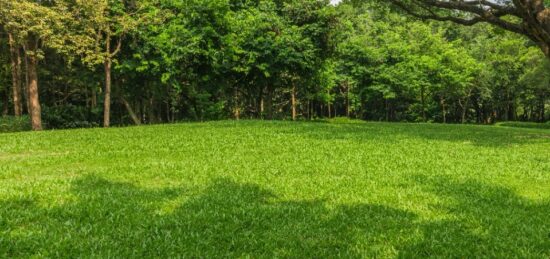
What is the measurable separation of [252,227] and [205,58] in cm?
2992

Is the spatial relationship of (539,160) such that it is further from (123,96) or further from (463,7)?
(123,96)

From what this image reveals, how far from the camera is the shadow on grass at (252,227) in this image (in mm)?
6801

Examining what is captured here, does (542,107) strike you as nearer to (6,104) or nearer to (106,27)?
(106,27)

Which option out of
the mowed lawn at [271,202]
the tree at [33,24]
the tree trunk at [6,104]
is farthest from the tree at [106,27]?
the tree trunk at [6,104]

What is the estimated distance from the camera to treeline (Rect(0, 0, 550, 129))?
31984 millimetres

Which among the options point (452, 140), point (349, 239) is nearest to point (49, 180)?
point (349, 239)

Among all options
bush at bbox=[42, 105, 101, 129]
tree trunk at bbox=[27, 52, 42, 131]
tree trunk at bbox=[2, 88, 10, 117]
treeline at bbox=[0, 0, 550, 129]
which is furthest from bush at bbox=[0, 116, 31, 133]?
tree trunk at bbox=[2, 88, 10, 117]

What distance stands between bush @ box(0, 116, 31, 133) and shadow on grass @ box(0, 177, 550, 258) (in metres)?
27.5

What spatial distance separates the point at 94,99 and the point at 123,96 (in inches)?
268

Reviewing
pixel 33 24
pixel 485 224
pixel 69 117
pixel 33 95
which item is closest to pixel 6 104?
pixel 69 117

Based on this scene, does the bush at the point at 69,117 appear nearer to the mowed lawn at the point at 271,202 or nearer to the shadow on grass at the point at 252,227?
the mowed lawn at the point at 271,202

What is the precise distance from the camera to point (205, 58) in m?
36.4

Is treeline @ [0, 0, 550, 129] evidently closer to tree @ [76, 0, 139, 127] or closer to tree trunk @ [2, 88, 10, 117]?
tree @ [76, 0, 139, 127]

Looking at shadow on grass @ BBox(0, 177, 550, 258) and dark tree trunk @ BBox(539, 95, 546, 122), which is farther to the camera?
dark tree trunk @ BBox(539, 95, 546, 122)
